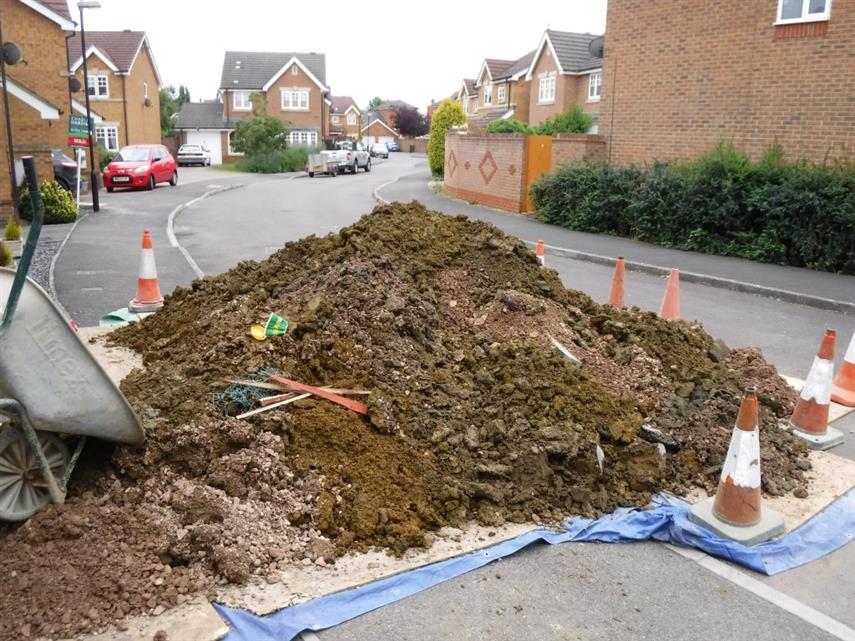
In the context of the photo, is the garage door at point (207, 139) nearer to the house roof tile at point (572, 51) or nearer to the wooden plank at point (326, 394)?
→ the house roof tile at point (572, 51)

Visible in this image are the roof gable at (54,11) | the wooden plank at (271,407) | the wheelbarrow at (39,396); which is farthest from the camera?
the roof gable at (54,11)

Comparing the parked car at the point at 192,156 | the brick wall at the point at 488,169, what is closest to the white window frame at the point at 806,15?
the brick wall at the point at 488,169

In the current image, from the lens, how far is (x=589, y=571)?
3.84m

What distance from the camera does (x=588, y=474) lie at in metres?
4.55

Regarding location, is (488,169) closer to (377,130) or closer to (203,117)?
(203,117)

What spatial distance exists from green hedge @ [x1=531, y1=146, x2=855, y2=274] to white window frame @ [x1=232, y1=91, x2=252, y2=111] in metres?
52.4

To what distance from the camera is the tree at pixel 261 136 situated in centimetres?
4825

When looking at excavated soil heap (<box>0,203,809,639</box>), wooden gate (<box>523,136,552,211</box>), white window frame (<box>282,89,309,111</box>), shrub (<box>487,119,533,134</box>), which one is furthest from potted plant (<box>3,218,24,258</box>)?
white window frame (<box>282,89,309,111</box>)

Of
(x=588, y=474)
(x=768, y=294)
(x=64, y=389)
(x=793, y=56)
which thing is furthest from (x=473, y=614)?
(x=793, y=56)

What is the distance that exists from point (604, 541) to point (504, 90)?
55201 millimetres

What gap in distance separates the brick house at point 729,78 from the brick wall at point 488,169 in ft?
9.37

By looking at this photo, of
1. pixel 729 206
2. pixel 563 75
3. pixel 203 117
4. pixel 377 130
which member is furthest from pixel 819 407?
pixel 377 130

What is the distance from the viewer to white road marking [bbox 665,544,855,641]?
345 cm

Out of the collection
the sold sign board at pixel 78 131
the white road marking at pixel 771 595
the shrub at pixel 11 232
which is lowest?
the white road marking at pixel 771 595
